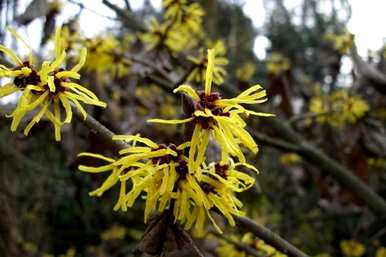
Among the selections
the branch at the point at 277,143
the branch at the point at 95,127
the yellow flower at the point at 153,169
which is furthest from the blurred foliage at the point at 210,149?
the yellow flower at the point at 153,169

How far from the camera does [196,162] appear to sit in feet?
2.37

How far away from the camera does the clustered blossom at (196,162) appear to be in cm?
73

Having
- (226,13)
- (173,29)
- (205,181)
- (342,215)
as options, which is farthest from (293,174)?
(205,181)

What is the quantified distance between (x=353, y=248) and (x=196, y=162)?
2169 millimetres

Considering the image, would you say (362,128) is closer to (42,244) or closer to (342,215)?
(342,215)

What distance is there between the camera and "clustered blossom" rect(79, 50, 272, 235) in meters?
0.73

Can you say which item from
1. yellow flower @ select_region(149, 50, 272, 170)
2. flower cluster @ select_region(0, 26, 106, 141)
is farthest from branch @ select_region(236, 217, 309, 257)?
flower cluster @ select_region(0, 26, 106, 141)

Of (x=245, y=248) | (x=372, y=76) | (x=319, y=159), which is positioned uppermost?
(x=372, y=76)

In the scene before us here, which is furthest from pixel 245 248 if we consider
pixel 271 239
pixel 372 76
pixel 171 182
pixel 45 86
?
pixel 372 76

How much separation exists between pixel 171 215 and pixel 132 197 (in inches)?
3.6

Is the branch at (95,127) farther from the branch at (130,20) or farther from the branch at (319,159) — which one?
the branch at (130,20)

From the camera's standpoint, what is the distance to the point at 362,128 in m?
2.04

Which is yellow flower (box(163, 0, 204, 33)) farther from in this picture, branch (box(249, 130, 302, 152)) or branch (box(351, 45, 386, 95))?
branch (box(351, 45, 386, 95))

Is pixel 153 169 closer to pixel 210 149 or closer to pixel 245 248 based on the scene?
pixel 210 149
